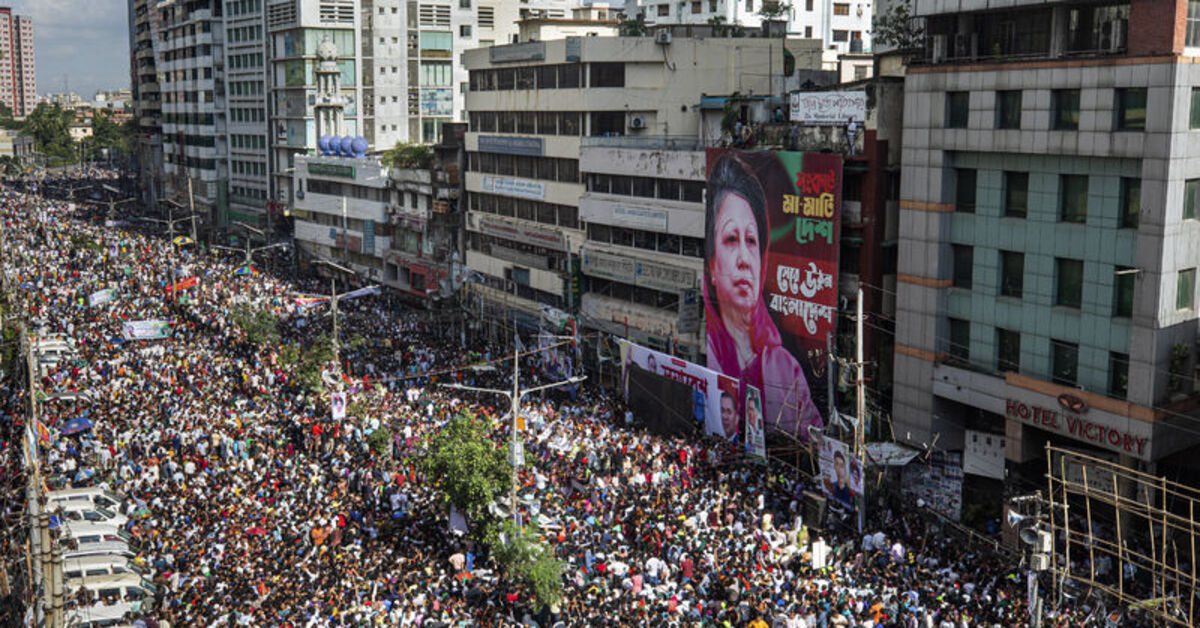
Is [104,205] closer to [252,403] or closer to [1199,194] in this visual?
[252,403]

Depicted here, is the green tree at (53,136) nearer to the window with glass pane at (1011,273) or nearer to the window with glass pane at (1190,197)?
the window with glass pane at (1011,273)

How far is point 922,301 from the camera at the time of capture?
126 feet

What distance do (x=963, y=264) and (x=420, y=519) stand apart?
1763 centimetres

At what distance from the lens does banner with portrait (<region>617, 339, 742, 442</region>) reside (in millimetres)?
42447

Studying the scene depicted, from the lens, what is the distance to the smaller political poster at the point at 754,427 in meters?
39.0

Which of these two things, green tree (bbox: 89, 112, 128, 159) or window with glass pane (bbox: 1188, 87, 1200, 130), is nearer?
window with glass pane (bbox: 1188, 87, 1200, 130)

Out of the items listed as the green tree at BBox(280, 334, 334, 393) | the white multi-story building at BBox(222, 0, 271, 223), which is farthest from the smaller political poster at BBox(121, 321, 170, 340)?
the white multi-story building at BBox(222, 0, 271, 223)

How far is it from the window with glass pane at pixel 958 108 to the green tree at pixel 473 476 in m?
16.3

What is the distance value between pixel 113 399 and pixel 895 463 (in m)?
29.1

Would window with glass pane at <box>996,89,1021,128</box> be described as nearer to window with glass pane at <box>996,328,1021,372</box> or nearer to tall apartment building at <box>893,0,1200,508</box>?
tall apartment building at <box>893,0,1200,508</box>

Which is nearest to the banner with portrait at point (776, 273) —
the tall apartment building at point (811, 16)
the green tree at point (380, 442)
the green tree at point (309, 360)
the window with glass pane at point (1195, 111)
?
the window with glass pane at point (1195, 111)

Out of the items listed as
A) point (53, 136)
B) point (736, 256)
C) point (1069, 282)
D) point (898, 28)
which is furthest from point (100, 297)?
point (53, 136)

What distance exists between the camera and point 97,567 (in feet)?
107

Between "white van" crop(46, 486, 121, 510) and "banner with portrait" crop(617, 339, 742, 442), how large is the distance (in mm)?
18659
